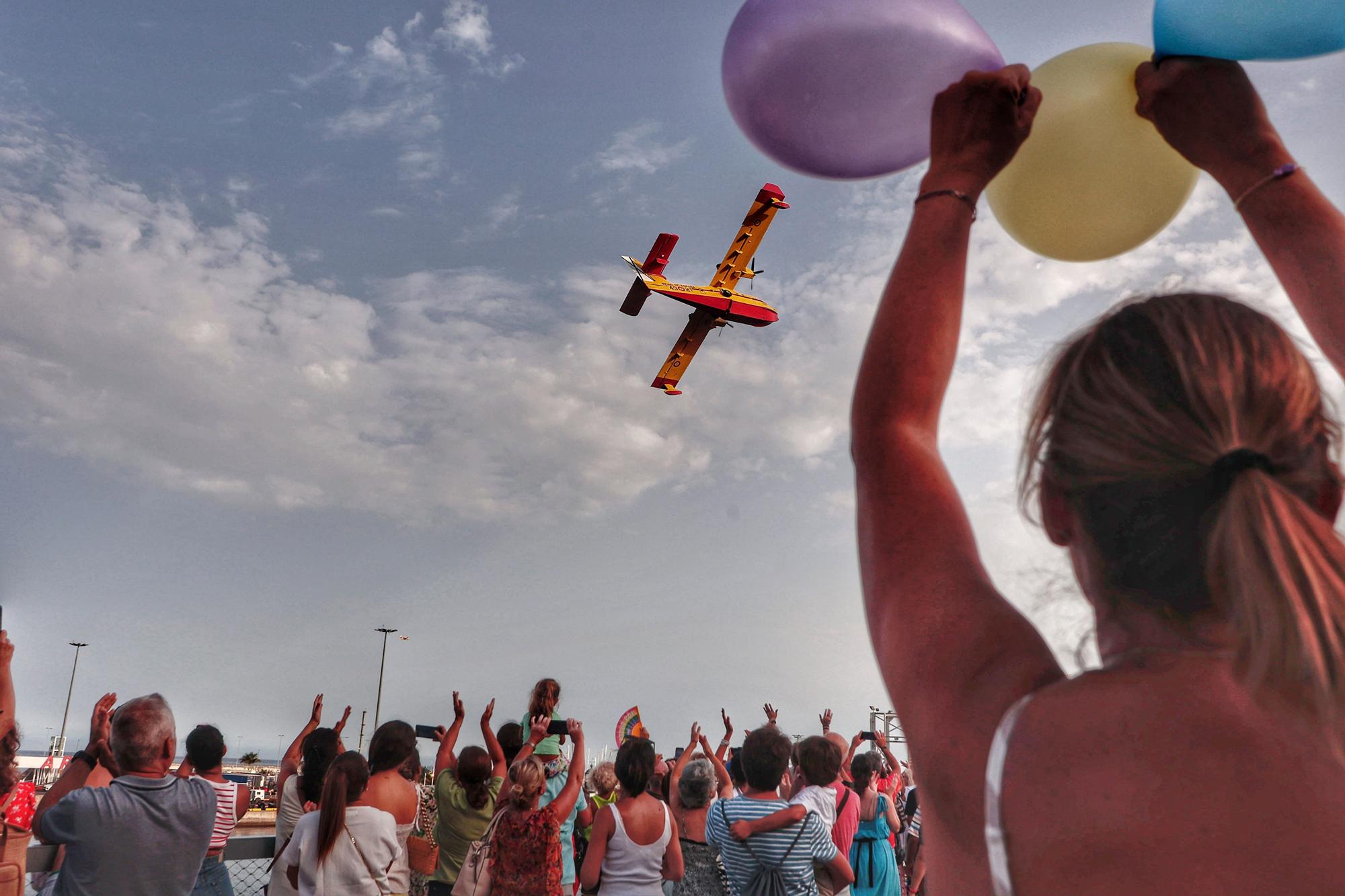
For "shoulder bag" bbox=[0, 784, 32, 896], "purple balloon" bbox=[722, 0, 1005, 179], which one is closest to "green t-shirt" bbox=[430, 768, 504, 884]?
"shoulder bag" bbox=[0, 784, 32, 896]

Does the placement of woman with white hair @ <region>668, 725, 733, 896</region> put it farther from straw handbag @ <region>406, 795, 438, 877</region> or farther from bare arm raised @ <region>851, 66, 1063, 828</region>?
bare arm raised @ <region>851, 66, 1063, 828</region>

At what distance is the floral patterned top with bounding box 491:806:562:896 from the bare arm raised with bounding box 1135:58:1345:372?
198 inches

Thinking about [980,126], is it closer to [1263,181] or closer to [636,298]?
[1263,181]

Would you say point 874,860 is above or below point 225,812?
below

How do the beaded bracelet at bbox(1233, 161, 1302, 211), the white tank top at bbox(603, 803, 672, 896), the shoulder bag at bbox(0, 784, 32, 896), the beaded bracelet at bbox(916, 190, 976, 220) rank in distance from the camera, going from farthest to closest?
the white tank top at bbox(603, 803, 672, 896), the shoulder bag at bbox(0, 784, 32, 896), the beaded bracelet at bbox(1233, 161, 1302, 211), the beaded bracelet at bbox(916, 190, 976, 220)

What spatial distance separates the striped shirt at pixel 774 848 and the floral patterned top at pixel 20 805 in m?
3.44

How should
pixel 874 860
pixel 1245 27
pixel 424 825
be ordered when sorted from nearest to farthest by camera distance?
pixel 1245 27 < pixel 424 825 < pixel 874 860

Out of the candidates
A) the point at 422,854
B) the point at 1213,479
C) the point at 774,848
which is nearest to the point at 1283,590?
the point at 1213,479

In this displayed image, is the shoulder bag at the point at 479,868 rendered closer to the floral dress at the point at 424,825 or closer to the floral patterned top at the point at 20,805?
the floral dress at the point at 424,825

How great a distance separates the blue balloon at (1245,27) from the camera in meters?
1.39

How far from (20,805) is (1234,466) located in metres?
5.10

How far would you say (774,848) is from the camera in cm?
523

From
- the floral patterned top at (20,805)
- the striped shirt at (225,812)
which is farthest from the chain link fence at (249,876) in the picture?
the floral patterned top at (20,805)

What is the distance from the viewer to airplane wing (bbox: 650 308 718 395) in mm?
23562
